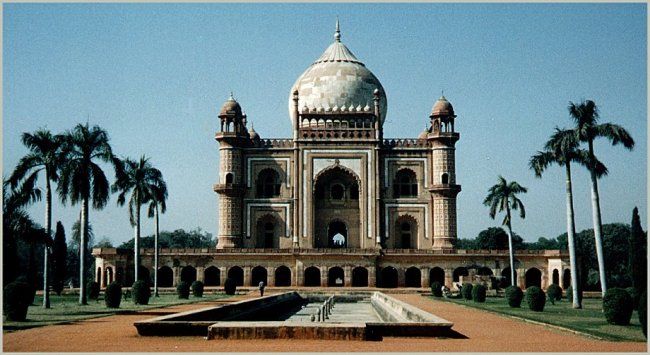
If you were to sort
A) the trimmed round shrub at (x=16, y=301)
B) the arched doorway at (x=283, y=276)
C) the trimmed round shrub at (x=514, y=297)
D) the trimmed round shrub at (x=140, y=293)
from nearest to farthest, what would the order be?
the trimmed round shrub at (x=16, y=301) < the trimmed round shrub at (x=514, y=297) < the trimmed round shrub at (x=140, y=293) < the arched doorway at (x=283, y=276)

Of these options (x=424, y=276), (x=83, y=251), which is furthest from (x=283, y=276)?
(x=83, y=251)

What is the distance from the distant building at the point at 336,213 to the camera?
47125 mm

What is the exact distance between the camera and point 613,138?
2636 cm

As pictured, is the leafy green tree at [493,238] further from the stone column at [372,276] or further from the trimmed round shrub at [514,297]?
the trimmed round shrub at [514,297]

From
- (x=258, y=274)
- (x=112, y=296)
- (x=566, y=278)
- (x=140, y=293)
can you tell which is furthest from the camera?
(x=258, y=274)

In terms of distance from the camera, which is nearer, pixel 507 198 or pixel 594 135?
pixel 594 135

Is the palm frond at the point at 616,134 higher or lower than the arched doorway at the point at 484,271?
higher

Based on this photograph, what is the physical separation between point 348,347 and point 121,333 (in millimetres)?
5260

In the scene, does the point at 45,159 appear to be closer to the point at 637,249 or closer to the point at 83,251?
the point at 83,251

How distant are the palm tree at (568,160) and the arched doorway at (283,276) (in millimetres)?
22796

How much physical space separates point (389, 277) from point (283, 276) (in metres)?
6.47

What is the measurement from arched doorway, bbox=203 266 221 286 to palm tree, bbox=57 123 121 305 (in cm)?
1911

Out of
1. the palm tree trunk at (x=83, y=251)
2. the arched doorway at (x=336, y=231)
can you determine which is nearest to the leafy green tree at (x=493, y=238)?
the arched doorway at (x=336, y=231)

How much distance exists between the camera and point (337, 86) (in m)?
54.9
